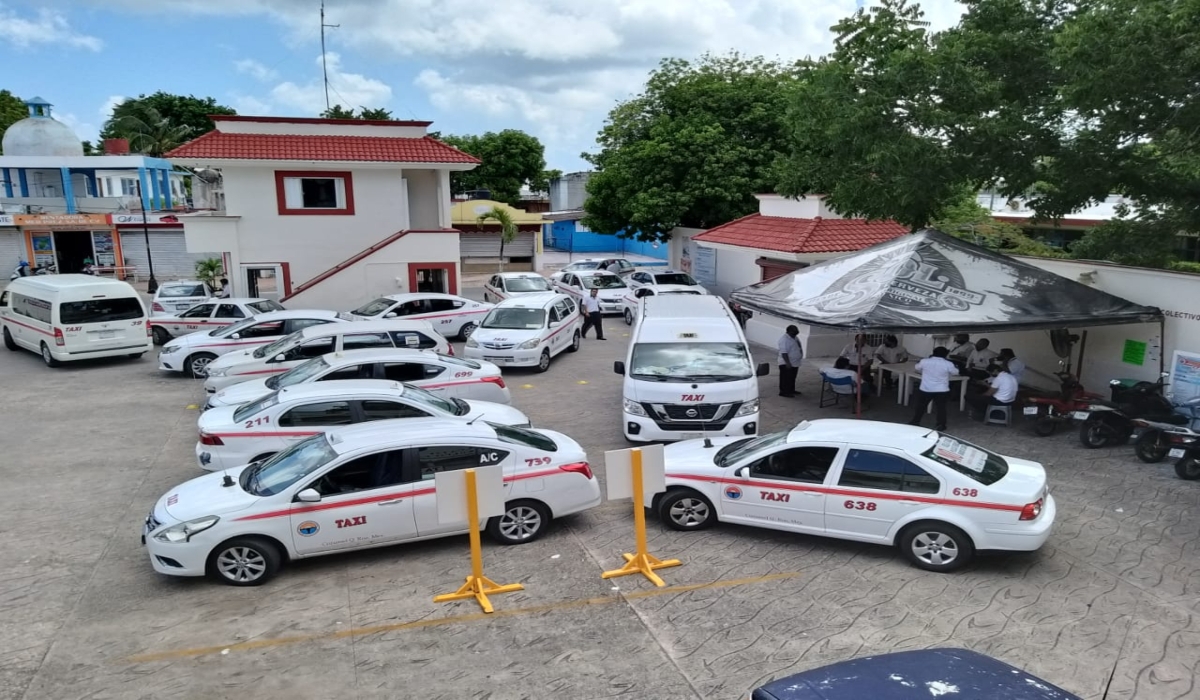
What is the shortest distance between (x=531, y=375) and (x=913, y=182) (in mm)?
8900

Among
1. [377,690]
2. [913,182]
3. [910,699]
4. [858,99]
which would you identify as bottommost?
[377,690]

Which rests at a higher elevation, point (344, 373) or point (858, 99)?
point (858, 99)

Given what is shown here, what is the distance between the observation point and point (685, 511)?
914cm

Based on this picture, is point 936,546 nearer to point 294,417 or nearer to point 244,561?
point 244,561

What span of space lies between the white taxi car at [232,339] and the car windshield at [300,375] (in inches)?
185

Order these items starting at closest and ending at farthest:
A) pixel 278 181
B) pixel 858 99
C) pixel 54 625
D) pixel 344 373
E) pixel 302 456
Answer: pixel 54 625, pixel 302 456, pixel 344 373, pixel 858 99, pixel 278 181

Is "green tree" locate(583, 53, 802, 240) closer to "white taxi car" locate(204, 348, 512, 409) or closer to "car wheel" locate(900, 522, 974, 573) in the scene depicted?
"white taxi car" locate(204, 348, 512, 409)

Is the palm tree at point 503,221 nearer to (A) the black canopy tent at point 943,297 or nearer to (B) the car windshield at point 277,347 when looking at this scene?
(B) the car windshield at point 277,347

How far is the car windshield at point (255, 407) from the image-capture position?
1051 cm

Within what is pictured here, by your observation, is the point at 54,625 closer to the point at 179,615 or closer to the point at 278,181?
the point at 179,615

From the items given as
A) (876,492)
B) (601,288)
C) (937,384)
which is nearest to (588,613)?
(876,492)

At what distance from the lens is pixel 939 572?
26.7ft

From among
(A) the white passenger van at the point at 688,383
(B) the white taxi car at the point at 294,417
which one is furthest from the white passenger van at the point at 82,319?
(A) the white passenger van at the point at 688,383

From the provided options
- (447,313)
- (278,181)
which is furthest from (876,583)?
(278,181)
